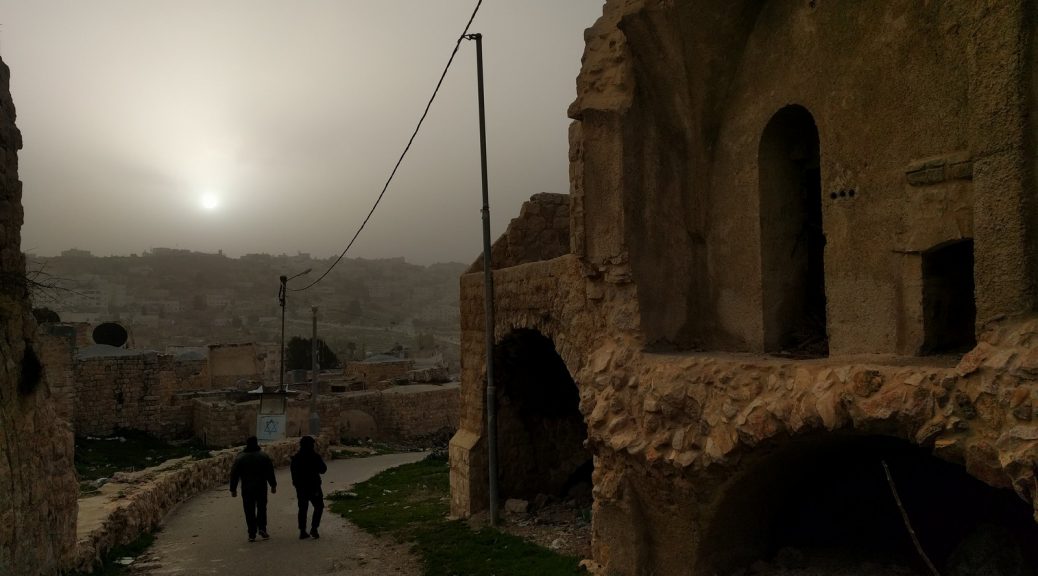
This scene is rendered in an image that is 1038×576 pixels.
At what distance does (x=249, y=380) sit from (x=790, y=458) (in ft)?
96.9

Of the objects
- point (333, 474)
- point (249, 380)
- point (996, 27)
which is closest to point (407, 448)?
point (333, 474)

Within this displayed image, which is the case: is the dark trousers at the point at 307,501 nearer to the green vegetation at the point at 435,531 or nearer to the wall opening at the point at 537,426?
the green vegetation at the point at 435,531

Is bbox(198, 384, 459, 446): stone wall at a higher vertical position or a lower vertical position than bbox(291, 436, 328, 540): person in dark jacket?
lower

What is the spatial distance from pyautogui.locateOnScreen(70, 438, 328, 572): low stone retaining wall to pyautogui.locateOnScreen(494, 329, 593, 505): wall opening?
551cm

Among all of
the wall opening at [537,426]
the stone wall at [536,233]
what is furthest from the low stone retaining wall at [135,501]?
the stone wall at [536,233]

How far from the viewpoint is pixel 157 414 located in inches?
881

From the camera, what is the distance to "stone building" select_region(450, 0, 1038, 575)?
194 inches

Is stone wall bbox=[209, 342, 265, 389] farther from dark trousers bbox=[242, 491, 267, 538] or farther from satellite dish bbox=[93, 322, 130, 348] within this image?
dark trousers bbox=[242, 491, 267, 538]

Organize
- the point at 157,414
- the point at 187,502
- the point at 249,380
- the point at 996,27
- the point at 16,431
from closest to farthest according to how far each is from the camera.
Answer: the point at 996,27
the point at 16,431
the point at 187,502
the point at 157,414
the point at 249,380

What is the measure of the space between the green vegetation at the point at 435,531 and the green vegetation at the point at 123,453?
519cm

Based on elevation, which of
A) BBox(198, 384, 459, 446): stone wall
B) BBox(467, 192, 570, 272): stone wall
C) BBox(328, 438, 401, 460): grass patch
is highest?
BBox(467, 192, 570, 272): stone wall

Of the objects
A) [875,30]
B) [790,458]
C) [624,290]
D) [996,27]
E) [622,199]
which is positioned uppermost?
[875,30]

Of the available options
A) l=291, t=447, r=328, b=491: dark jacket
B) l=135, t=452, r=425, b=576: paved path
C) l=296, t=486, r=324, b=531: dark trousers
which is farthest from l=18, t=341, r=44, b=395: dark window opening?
l=296, t=486, r=324, b=531: dark trousers

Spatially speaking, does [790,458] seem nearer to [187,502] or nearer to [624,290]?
[624,290]
